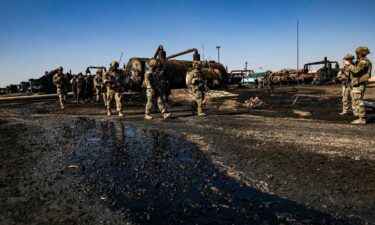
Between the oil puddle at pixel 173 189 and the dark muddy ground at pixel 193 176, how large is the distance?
0.01m

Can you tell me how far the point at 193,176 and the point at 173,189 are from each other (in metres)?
0.54

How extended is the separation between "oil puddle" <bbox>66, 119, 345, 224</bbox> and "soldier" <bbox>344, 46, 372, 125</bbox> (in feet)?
15.4

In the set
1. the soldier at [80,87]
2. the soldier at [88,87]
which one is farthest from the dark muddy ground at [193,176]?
the soldier at [88,87]

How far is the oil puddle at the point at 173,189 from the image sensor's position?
3.07 meters

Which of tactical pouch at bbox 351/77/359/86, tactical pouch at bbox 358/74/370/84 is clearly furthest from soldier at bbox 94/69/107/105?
tactical pouch at bbox 358/74/370/84

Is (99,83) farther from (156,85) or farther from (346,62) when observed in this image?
(346,62)

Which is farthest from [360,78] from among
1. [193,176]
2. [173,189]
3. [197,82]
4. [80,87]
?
[80,87]

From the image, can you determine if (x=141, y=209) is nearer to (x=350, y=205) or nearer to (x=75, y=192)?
(x=75, y=192)

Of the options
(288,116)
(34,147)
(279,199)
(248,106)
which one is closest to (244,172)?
(279,199)

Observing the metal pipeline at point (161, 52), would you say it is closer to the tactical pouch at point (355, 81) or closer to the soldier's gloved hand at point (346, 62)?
the soldier's gloved hand at point (346, 62)

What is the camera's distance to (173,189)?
3.85m

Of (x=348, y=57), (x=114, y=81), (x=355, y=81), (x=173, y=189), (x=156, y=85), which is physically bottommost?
(x=173, y=189)

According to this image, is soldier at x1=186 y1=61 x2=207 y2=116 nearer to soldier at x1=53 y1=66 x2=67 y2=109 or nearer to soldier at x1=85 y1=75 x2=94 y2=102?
soldier at x1=53 y1=66 x2=67 y2=109

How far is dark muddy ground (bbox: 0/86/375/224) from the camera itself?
3156 mm
